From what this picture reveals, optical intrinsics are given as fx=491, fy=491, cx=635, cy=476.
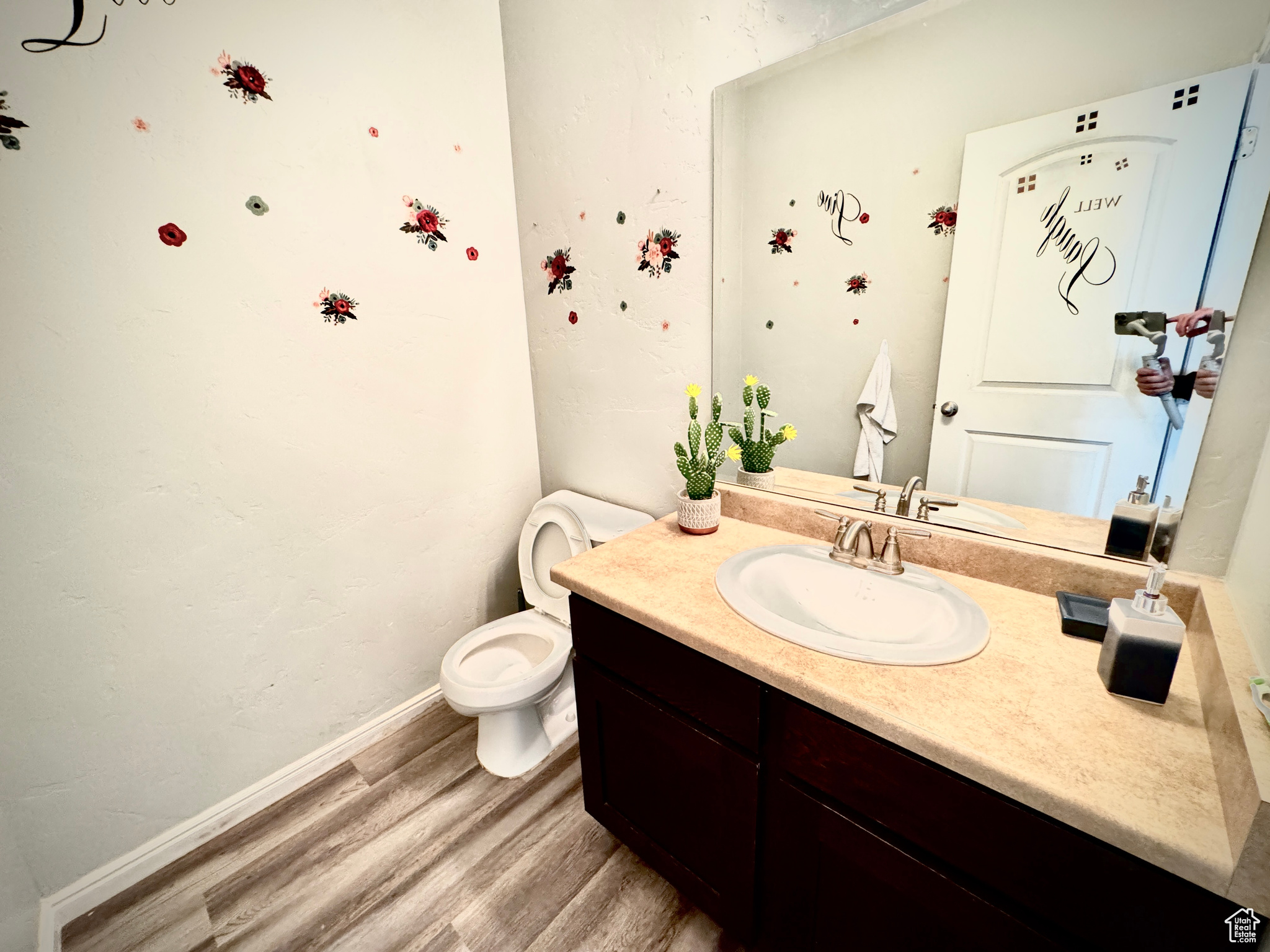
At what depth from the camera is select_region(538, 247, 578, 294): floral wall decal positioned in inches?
63.6

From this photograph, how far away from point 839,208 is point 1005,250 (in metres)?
0.34

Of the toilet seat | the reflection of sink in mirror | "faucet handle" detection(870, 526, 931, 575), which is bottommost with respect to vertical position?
the toilet seat

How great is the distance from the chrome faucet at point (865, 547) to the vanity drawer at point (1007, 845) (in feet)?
1.29

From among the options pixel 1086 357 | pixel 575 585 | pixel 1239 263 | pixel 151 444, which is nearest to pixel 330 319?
pixel 151 444

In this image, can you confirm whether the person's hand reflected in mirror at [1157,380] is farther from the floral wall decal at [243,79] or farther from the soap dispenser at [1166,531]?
the floral wall decal at [243,79]

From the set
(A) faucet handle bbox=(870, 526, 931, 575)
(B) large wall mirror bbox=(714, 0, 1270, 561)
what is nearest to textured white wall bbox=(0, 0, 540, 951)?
(B) large wall mirror bbox=(714, 0, 1270, 561)

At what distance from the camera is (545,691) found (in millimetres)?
1470

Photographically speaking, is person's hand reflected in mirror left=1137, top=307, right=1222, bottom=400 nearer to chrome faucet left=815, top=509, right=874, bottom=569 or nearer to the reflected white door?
the reflected white door

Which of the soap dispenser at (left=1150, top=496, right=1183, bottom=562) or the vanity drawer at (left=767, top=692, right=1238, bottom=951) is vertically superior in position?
the soap dispenser at (left=1150, top=496, right=1183, bottom=562)

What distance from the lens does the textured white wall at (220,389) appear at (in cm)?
104

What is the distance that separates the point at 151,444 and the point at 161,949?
117 cm

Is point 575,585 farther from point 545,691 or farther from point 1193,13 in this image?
point 1193,13

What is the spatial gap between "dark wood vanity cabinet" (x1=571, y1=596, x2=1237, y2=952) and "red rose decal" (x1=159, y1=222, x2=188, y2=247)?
1242 mm

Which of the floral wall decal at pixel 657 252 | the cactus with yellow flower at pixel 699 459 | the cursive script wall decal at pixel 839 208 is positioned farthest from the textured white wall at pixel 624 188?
the cursive script wall decal at pixel 839 208
